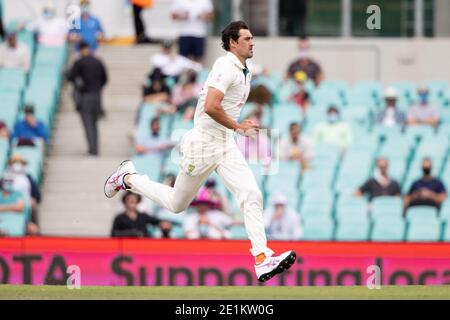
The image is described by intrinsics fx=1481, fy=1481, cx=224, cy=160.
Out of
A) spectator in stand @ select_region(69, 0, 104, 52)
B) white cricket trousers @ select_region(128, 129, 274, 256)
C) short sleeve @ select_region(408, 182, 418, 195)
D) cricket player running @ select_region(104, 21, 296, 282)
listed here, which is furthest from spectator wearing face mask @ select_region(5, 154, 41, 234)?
cricket player running @ select_region(104, 21, 296, 282)

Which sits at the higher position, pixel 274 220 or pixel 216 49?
pixel 216 49

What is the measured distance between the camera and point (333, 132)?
20.9 metres

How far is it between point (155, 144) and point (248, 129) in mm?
8975

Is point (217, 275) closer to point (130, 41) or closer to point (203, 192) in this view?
point (203, 192)

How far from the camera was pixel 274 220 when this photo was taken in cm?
1855

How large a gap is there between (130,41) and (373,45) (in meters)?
4.04

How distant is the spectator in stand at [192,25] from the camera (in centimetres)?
2305

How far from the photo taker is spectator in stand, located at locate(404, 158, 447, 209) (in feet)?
63.8

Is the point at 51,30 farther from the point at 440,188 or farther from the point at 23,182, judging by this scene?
the point at 440,188

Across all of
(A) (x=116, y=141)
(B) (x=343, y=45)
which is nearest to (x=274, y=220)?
(A) (x=116, y=141)

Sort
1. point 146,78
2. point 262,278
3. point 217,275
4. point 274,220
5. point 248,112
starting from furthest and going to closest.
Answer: point 146,78 < point 248,112 < point 274,220 < point 217,275 < point 262,278

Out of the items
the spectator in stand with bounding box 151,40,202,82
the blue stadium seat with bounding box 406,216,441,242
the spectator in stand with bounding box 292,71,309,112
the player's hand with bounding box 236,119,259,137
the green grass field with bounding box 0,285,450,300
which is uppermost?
the player's hand with bounding box 236,119,259,137

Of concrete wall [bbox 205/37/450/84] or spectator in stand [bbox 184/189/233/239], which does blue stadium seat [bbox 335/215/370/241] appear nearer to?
spectator in stand [bbox 184/189/233/239]

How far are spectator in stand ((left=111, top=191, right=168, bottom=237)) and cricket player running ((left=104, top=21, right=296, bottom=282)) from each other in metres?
4.94
